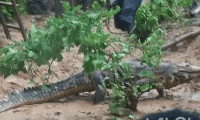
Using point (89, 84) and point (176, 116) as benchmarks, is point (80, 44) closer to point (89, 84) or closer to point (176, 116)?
point (176, 116)

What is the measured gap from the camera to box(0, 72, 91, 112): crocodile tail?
4.62 metres

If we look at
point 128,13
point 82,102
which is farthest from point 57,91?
point 128,13

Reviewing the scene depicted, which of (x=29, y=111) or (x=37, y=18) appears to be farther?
(x=37, y=18)

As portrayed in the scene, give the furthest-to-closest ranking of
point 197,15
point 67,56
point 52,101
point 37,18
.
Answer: point 37,18, point 197,15, point 67,56, point 52,101

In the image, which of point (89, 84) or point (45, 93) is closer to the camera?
point (45, 93)

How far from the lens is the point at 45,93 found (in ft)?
16.2

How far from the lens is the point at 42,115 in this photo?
4113 millimetres

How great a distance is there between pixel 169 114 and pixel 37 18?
258 inches

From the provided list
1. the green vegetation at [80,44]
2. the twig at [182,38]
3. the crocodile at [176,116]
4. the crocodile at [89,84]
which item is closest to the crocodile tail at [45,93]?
the crocodile at [89,84]

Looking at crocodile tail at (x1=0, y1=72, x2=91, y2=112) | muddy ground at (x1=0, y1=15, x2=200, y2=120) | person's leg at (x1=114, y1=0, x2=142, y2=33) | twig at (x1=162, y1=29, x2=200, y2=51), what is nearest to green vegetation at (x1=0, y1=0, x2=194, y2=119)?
muddy ground at (x1=0, y1=15, x2=200, y2=120)

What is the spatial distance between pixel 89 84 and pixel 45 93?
611mm

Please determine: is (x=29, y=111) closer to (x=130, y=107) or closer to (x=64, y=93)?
(x=64, y=93)

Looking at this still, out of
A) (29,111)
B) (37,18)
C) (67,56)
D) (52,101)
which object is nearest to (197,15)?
(67,56)

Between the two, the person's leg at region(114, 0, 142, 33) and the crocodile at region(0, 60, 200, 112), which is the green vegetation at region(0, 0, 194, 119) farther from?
the person's leg at region(114, 0, 142, 33)
